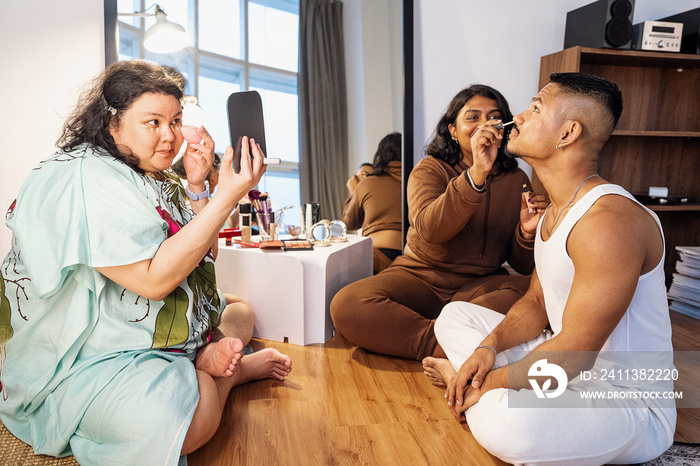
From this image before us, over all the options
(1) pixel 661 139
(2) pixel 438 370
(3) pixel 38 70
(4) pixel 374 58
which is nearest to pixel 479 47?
(4) pixel 374 58

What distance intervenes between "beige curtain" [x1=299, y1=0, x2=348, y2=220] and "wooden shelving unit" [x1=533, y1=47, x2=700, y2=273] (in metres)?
Result: 1.21

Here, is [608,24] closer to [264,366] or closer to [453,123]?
[453,123]

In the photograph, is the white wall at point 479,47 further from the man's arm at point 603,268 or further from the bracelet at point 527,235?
the man's arm at point 603,268

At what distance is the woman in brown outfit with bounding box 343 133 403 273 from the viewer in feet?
8.95

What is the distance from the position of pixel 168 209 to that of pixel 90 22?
4.90 feet

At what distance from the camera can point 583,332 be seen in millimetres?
1127

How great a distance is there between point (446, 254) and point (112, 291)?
4.29ft

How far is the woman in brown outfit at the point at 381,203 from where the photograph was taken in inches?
107

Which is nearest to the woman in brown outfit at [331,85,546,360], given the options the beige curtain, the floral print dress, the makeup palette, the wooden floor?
the wooden floor

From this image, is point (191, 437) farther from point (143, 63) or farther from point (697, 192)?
point (697, 192)

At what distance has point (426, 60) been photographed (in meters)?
2.87

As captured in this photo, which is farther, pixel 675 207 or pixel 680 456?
Answer: pixel 675 207

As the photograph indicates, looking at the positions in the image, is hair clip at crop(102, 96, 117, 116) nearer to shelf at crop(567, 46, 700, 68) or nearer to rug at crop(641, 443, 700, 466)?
rug at crop(641, 443, 700, 466)

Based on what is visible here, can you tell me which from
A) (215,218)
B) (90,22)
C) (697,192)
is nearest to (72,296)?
(215,218)
